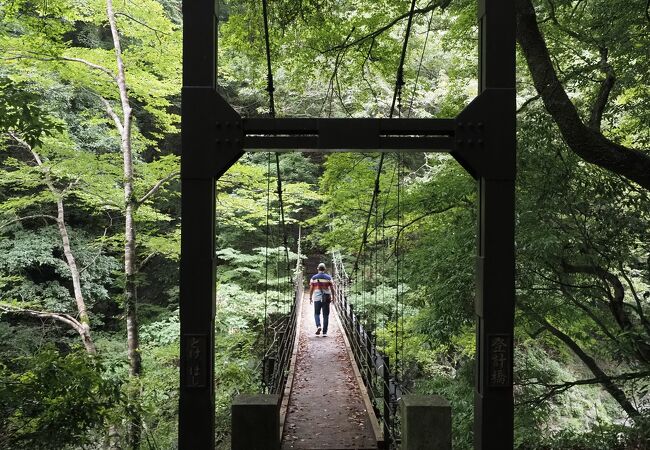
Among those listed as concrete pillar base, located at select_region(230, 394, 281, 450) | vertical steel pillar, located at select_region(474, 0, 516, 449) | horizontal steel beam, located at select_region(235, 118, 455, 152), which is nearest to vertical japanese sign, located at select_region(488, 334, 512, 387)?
vertical steel pillar, located at select_region(474, 0, 516, 449)

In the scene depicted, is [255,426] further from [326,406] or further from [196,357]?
[326,406]

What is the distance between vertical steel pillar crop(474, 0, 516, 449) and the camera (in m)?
2.12

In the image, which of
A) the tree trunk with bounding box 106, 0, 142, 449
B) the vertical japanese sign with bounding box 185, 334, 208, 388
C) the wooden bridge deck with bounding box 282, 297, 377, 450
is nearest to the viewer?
the vertical japanese sign with bounding box 185, 334, 208, 388

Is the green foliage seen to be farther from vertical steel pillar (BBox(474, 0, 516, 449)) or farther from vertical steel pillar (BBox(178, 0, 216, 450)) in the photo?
vertical steel pillar (BBox(474, 0, 516, 449))

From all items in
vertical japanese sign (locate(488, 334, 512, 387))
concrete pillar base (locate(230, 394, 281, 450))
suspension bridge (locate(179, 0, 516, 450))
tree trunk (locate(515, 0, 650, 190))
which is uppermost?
tree trunk (locate(515, 0, 650, 190))

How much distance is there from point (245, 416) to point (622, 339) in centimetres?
338

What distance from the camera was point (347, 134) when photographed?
2205 mm

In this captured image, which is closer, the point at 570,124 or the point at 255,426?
the point at 255,426

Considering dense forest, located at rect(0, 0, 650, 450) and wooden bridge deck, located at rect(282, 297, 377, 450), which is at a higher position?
dense forest, located at rect(0, 0, 650, 450)

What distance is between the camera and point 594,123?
4.51 metres

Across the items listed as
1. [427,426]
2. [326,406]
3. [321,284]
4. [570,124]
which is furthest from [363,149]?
[321,284]

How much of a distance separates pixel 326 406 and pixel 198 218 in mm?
2859

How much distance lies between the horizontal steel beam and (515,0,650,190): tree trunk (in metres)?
2.41

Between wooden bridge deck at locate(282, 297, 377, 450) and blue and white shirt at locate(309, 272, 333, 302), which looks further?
blue and white shirt at locate(309, 272, 333, 302)
